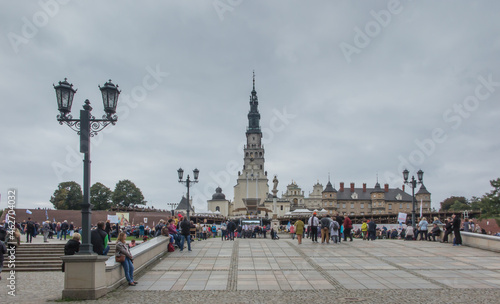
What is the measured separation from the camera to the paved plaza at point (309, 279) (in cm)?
1039

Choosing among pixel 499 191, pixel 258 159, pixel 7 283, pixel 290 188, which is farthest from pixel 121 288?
pixel 258 159

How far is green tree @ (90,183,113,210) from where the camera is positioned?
9494 centimetres

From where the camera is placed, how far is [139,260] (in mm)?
14039

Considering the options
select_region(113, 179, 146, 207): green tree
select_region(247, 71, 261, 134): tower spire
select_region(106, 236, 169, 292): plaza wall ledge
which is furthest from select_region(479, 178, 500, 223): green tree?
select_region(247, 71, 261, 134): tower spire

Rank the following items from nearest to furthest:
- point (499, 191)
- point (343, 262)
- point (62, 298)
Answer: point (62, 298) → point (343, 262) → point (499, 191)

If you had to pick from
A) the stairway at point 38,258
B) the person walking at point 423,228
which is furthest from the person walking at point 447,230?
the stairway at point 38,258

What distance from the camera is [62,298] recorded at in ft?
32.4

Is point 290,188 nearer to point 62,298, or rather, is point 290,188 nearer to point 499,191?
point 499,191

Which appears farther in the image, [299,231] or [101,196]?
[101,196]

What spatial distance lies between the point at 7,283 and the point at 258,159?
5260 inches

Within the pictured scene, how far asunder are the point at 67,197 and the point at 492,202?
73775mm

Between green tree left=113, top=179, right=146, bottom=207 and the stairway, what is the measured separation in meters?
78.9

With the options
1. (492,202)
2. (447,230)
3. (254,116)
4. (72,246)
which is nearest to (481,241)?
(447,230)

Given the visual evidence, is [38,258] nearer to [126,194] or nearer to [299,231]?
[299,231]
